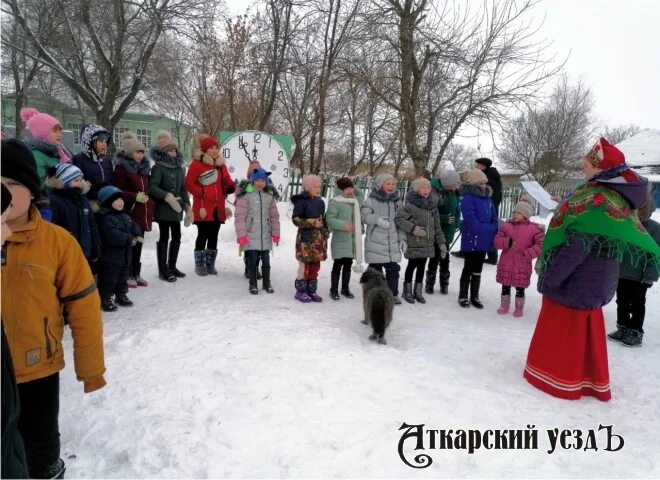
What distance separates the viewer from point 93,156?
16.6 feet

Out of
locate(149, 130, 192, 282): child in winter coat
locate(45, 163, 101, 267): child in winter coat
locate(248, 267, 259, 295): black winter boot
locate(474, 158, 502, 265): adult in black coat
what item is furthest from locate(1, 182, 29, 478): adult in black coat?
locate(474, 158, 502, 265): adult in black coat

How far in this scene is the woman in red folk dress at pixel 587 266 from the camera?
11.5 ft

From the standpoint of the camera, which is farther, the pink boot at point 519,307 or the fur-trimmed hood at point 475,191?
the fur-trimmed hood at point 475,191

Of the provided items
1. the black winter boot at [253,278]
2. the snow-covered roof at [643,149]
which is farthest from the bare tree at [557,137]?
the black winter boot at [253,278]

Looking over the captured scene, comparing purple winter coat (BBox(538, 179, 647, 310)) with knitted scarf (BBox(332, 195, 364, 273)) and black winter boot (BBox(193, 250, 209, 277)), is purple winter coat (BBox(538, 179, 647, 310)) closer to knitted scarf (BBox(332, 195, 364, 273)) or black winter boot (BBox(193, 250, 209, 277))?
knitted scarf (BBox(332, 195, 364, 273))

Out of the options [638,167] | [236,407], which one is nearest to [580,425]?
[236,407]

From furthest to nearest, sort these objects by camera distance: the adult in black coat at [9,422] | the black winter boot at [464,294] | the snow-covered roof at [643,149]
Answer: the snow-covered roof at [643,149] < the black winter boot at [464,294] < the adult in black coat at [9,422]

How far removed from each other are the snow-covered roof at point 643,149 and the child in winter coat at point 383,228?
34.7m

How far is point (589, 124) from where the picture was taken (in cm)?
2986

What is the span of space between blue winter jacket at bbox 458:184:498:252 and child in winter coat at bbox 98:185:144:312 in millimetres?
4176

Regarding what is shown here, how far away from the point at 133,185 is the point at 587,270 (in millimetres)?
5011

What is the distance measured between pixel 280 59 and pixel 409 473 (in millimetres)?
10436

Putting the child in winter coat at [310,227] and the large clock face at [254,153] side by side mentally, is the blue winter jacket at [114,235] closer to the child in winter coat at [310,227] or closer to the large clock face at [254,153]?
the child in winter coat at [310,227]

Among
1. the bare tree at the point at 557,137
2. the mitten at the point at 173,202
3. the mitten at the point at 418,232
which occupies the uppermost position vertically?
the bare tree at the point at 557,137
